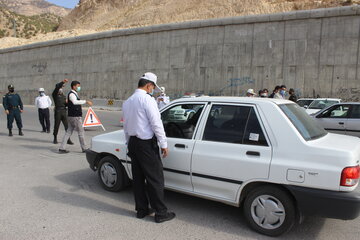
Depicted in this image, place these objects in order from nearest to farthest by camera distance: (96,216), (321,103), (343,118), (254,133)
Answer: (254,133) < (96,216) < (343,118) < (321,103)

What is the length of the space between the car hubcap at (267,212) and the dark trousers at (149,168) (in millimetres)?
1087

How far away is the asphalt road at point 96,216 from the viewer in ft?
11.2

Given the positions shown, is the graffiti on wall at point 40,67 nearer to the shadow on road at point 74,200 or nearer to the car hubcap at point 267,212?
the shadow on road at point 74,200

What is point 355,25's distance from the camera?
57.7 feet

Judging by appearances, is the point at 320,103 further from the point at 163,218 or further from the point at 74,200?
the point at 74,200

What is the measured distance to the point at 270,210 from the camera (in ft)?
10.9

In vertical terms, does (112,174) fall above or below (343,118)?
below

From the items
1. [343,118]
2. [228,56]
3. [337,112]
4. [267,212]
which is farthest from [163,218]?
[228,56]

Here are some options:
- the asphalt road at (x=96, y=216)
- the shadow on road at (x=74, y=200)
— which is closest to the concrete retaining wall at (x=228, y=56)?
the asphalt road at (x=96, y=216)

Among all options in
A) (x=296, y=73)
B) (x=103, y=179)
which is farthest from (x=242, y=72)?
(x=103, y=179)

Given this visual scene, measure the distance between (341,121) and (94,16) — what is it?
154ft

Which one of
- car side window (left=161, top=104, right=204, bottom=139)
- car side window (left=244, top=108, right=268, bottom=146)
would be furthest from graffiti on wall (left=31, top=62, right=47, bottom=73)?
car side window (left=244, top=108, right=268, bottom=146)

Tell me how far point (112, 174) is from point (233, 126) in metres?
2.11

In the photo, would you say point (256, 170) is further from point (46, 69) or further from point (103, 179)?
point (46, 69)
